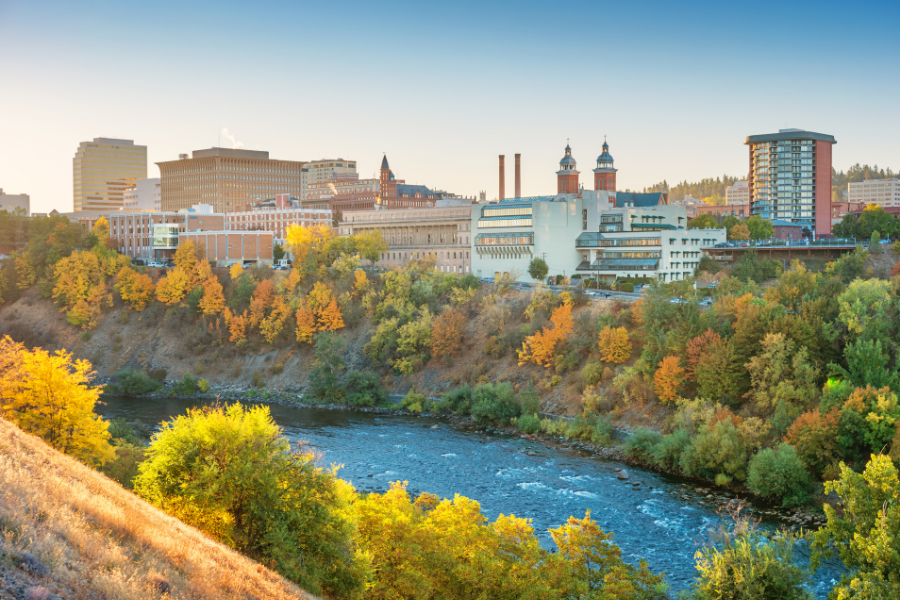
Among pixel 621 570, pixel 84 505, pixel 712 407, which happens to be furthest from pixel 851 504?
pixel 712 407

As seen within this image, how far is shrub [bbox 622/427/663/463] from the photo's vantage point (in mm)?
53938

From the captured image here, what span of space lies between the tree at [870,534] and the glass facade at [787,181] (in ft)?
446

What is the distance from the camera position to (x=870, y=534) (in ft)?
88.9

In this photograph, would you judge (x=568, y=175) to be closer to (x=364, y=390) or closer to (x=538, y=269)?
(x=538, y=269)

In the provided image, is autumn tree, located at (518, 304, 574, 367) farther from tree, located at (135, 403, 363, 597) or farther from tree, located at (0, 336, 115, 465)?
tree, located at (135, 403, 363, 597)

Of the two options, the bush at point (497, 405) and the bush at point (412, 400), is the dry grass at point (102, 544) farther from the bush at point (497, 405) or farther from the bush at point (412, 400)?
the bush at point (412, 400)

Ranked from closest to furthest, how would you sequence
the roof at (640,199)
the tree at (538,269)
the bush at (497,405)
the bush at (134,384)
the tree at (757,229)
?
the bush at (497,405) < the bush at (134,384) < the tree at (538,269) < the roof at (640,199) < the tree at (757,229)

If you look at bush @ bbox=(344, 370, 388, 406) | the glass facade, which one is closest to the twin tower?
the glass facade

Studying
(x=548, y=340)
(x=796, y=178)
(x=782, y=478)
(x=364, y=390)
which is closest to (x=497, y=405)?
(x=548, y=340)

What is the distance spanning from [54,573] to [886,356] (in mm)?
51911

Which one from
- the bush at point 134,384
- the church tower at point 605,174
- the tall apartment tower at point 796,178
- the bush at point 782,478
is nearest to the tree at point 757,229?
the church tower at point 605,174

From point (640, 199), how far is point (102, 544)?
118m

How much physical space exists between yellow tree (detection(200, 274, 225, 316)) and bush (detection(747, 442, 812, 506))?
74.7 m

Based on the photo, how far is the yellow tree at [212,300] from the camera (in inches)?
4008
